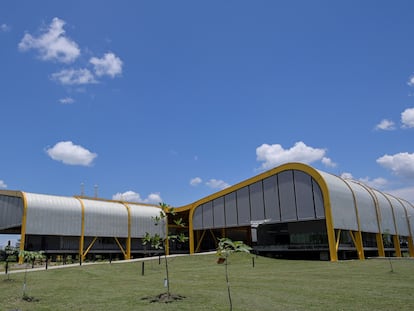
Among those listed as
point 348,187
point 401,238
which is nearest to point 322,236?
point 348,187

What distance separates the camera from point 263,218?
49125mm

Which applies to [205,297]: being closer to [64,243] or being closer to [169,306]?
[169,306]

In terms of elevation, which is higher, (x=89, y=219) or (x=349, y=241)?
(x=89, y=219)

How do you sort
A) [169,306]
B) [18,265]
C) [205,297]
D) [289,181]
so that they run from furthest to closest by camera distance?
[289,181] < [18,265] < [205,297] < [169,306]

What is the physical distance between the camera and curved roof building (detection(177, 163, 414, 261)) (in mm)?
43594

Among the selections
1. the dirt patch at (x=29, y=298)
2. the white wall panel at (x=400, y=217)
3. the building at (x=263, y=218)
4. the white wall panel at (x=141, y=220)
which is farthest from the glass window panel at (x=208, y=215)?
the dirt patch at (x=29, y=298)

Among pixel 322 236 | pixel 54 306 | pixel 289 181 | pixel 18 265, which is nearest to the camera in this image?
pixel 54 306

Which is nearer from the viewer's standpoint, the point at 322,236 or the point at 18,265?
the point at 18,265

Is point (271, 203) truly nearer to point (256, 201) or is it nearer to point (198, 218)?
point (256, 201)

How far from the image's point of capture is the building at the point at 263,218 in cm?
4453

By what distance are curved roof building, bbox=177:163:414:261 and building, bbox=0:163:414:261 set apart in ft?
0.36

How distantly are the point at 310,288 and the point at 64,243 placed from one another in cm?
4643

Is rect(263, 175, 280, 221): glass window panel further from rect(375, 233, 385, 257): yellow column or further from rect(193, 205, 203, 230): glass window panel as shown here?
rect(375, 233, 385, 257): yellow column

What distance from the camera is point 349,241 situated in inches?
1881
